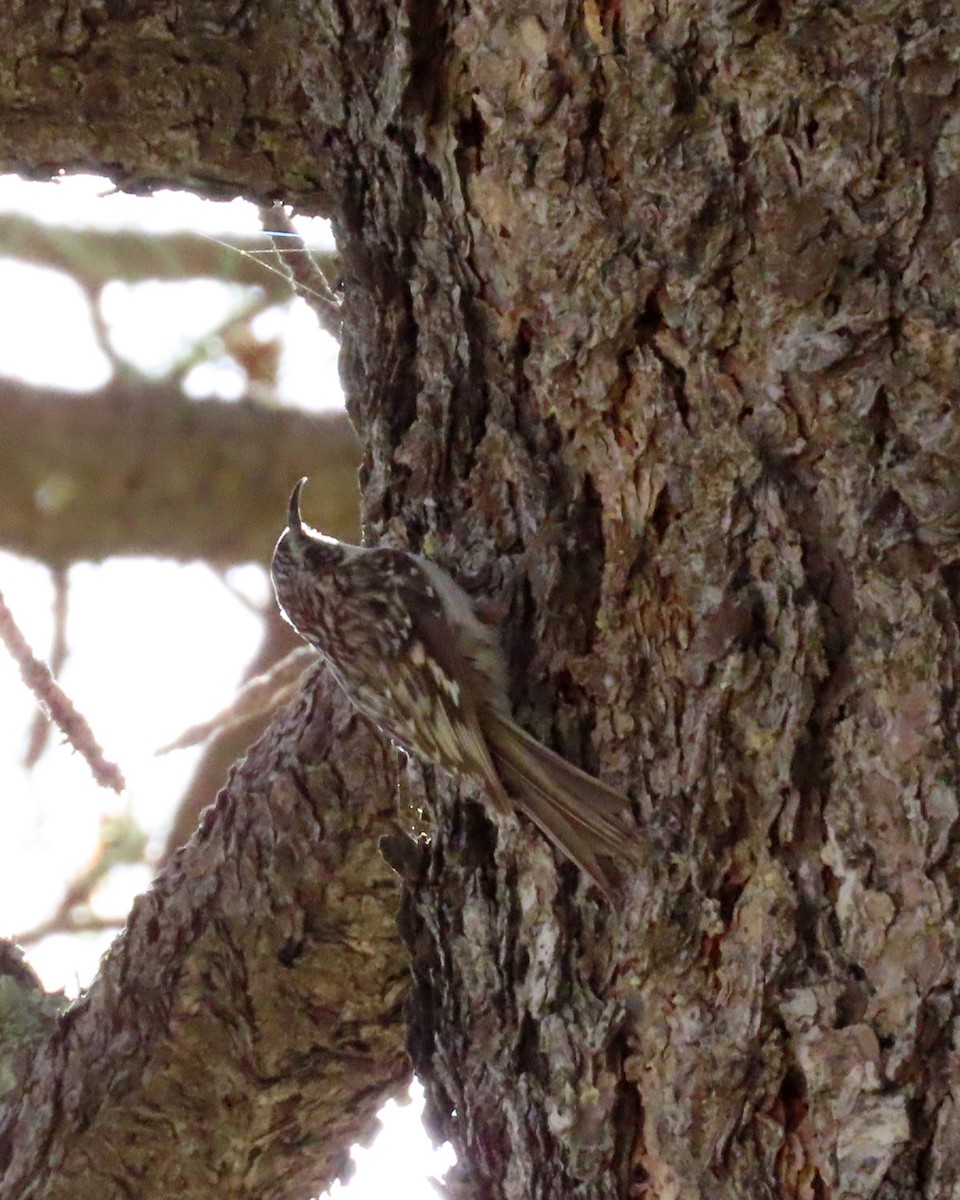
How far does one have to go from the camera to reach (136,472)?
2.12 metres

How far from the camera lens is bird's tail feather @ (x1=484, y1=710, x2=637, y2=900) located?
1.31 meters

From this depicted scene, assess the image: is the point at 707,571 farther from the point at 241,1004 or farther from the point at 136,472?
the point at 136,472

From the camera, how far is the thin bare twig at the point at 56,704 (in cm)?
204

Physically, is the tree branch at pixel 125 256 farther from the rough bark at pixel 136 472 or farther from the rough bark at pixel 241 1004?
the rough bark at pixel 241 1004

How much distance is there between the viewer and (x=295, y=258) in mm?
2268

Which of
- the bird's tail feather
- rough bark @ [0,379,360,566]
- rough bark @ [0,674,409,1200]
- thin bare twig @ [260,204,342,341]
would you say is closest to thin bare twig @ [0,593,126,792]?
rough bark @ [0,379,360,566]

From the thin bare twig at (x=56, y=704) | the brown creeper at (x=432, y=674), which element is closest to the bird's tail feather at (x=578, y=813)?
the brown creeper at (x=432, y=674)

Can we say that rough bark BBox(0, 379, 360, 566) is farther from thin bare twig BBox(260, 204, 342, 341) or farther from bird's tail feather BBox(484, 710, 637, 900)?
bird's tail feather BBox(484, 710, 637, 900)

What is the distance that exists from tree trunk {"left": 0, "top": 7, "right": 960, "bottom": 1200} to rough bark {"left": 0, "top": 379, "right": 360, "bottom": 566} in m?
0.74

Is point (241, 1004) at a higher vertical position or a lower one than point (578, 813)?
higher

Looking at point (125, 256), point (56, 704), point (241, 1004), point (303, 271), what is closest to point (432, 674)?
point (241, 1004)

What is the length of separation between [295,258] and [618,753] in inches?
47.3

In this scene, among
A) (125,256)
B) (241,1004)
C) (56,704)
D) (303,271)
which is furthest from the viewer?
(125,256)

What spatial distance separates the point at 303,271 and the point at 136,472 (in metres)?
0.40
